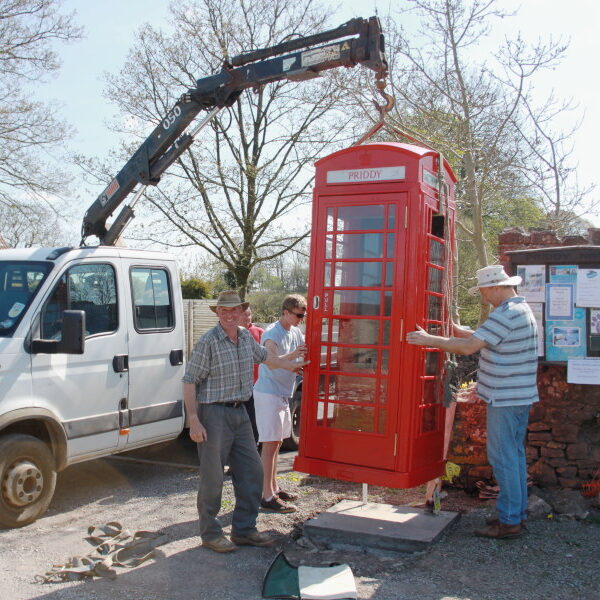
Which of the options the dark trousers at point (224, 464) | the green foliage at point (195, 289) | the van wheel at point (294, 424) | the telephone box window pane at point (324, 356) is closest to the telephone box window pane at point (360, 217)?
the telephone box window pane at point (324, 356)

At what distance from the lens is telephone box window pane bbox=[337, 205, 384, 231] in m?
5.15

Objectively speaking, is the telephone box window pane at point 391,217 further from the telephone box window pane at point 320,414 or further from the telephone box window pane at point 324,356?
the telephone box window pane at point 320,414

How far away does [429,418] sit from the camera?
538 cm

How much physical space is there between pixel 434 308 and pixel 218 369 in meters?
1.83

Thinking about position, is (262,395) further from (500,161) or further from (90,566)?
(500,161)

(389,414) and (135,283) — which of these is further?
(135,283)

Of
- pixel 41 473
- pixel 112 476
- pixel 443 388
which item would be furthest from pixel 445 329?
pixel 112 476

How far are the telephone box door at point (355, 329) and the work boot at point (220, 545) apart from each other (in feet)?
3.12

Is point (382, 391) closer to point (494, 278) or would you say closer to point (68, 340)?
point (494, 278)

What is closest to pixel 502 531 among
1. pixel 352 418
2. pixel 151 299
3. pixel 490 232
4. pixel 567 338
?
pixel 352 418

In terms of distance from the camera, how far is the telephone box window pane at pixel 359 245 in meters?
5.16

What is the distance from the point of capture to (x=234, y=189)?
65.5 feet

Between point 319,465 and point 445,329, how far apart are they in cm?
154

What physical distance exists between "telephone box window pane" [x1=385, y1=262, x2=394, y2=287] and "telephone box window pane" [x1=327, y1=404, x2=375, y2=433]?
0.98 meters
